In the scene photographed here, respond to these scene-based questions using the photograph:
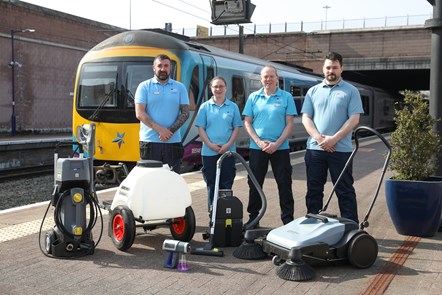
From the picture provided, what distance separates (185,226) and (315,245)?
152 cm

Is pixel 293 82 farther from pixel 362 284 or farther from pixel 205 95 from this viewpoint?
pixel 362 284

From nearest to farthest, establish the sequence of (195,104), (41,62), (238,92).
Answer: (195,104)
(238,92)
(41,62)

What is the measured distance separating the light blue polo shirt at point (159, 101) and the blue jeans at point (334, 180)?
1.61 m

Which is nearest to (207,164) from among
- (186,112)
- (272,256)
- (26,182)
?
(186,112)

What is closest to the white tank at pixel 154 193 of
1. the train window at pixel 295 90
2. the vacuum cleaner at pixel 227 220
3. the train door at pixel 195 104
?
the vacuum cleaner at pixel 227 220

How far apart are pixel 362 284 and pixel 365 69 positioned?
34272 millimetres

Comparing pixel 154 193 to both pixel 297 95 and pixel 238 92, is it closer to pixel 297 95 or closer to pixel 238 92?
pixel 238 92

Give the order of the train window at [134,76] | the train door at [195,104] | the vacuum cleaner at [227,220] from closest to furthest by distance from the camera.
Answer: the vacuum cleaner at [227,220]
the train window at [134,76]
the train door at [195,104]

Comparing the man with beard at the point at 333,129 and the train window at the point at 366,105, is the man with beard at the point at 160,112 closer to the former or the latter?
the man with beard at the point at 333,129

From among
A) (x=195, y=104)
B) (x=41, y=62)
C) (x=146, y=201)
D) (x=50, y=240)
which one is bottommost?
(x=50, y=240)

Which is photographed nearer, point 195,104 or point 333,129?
point 333,129

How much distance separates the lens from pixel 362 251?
14.6 ft

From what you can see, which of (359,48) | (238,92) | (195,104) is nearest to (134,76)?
(195,104)

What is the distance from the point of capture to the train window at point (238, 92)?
12.5 meters
